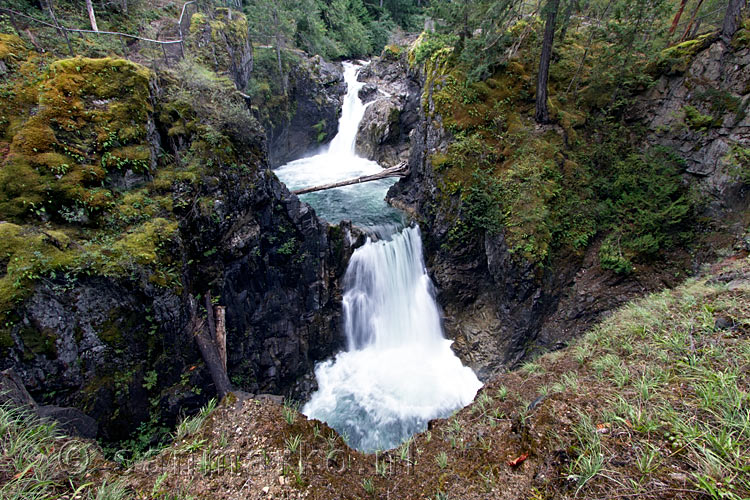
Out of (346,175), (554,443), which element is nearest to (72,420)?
(554,443)

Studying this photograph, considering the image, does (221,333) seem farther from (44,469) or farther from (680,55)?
(680,55)

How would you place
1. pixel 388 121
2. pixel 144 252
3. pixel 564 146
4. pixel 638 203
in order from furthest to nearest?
1. pixel 388 121
2. pixel 564 146
3. pixel 638 203
4. pixel 144 252

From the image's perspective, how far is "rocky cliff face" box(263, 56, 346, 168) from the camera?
2169 cm

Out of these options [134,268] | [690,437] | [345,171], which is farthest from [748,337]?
[345,171]

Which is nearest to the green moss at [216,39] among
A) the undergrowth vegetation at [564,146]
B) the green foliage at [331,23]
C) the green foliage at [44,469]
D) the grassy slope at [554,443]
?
the green foliage at [331,23]

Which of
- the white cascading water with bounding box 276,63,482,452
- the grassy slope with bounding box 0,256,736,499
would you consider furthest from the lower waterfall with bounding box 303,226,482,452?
the grassy slope with bounding box 0,256,736,499

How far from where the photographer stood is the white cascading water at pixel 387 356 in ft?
29.2

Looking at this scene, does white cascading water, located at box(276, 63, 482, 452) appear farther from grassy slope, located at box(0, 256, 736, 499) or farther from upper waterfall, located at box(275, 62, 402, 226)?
grassy slope, located at box(0, 256, 736, 499)

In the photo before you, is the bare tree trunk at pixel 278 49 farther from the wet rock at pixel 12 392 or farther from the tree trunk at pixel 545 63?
the wet rock at pixel 12 392

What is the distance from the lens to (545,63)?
9.75 meters

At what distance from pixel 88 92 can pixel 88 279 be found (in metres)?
4.54

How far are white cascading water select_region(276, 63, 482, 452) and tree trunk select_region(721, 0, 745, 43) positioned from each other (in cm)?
1084

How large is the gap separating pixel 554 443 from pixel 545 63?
11.5 m

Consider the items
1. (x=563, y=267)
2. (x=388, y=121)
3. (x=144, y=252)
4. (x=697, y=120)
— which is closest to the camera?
(x=144, y=252)
